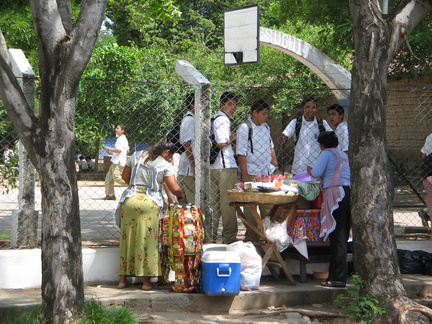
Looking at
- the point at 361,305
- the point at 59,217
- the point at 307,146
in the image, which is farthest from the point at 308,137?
the point at 59,217

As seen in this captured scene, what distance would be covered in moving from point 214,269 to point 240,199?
0.91 meters

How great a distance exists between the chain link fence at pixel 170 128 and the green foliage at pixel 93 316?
1641 mm

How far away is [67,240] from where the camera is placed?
5.38 metres

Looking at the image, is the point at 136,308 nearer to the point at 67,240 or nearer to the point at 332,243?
the point at 67,240

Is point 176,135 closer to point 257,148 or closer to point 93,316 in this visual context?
point 257,148

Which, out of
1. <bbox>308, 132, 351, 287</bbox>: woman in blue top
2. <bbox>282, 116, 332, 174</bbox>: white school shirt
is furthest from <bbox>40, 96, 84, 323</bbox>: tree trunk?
<bbox>282, 116, 332, 174</bbox>: white school shirt

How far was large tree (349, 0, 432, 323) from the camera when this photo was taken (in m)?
6.32

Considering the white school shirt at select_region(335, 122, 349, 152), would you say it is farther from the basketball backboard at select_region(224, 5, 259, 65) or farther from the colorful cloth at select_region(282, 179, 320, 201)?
the basketball backboard at select_region(224, 5, 259, 65)

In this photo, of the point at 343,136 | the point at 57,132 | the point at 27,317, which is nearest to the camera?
the point at 57,132

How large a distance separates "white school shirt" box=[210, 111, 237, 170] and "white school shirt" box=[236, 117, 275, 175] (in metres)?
0.15

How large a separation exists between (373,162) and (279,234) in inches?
57.7

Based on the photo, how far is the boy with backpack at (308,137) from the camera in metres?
8.57

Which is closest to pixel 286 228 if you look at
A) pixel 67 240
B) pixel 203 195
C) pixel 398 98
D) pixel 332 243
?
pixel 332 243

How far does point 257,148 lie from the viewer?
8.21m
